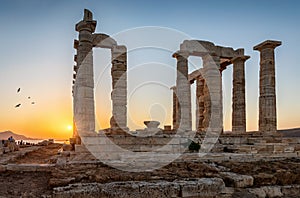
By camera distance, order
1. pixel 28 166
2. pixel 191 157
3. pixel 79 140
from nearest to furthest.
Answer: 1. pixel 28 166
2. pixel 191 157
3. pixel 79 140

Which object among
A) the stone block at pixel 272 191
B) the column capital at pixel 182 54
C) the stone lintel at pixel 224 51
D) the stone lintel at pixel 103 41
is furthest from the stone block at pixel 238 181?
the stone lintel at pixel 224 51

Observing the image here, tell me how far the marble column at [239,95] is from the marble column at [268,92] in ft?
A: 7.31

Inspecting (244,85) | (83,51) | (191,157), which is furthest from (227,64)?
(191,157)

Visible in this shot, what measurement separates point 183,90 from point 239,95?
5.14 metres

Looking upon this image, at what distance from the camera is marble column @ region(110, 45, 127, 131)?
19.6 meters

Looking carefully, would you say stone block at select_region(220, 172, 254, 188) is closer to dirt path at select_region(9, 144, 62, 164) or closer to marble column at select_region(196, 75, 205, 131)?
dirt path at select_region(9, 144, 62, 164)

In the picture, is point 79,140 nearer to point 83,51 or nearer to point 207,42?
point 83,51

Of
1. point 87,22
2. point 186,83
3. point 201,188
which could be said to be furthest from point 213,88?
point 201,188

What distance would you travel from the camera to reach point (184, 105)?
21547 mm

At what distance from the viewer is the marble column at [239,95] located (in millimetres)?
22938

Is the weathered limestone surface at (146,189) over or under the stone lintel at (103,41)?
under

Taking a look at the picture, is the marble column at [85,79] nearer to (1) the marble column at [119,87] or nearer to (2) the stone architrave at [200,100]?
(1) the marble column at [119,87]

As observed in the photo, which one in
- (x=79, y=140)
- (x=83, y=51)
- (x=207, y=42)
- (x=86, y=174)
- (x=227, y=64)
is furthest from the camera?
(x=227, y=64)

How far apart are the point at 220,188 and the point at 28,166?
696 cm
